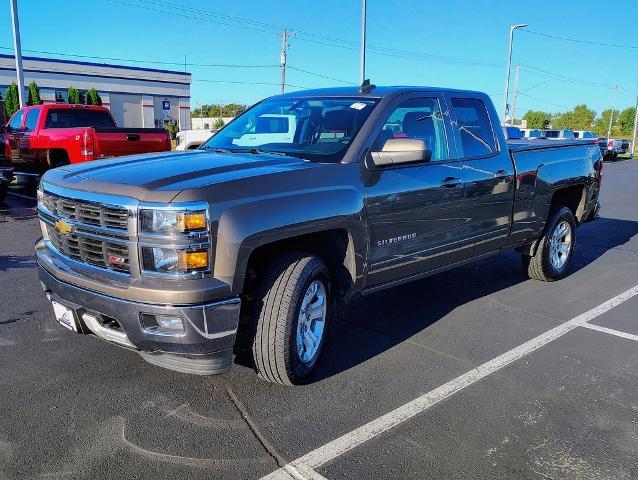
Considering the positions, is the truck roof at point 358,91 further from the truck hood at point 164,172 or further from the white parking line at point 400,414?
the white parking line at point 400,414

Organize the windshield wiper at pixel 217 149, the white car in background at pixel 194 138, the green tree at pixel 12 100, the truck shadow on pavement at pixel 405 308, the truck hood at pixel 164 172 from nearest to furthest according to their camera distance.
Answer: the truck hood at pixel 164 172 → the truck shadow on pavement at pixel 405 308 → the windshield wiper at pixel 217 149 → the white car in background at pixel 194 138 → the green tree at pixel 12 100

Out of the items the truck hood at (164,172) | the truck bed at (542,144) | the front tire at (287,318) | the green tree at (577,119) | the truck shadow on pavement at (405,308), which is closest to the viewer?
the truck hood at (164,172)

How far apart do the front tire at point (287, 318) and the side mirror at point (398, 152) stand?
2.75ft

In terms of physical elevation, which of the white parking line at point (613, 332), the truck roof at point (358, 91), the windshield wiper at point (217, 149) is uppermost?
the truck roof at point (358, 91)

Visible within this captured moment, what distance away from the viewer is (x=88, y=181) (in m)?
3.43

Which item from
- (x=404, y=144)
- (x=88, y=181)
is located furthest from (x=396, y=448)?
(x=88, y=181)

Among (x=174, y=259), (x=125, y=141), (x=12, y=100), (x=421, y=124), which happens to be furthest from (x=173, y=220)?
(x=12, y=100)

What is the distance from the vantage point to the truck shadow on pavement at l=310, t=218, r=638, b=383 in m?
4.37

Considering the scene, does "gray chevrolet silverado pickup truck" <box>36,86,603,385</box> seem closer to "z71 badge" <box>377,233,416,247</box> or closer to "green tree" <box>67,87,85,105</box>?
"z71 badge" <box>377,233,416,247</box>

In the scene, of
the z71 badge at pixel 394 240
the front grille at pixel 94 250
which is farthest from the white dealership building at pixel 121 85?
the z71 badge at pixel 394 240

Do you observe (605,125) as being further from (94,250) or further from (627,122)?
(94,250)

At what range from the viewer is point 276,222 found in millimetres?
3371

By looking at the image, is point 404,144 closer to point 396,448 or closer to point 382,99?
point 382,99

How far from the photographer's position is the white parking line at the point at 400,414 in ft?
9.43
